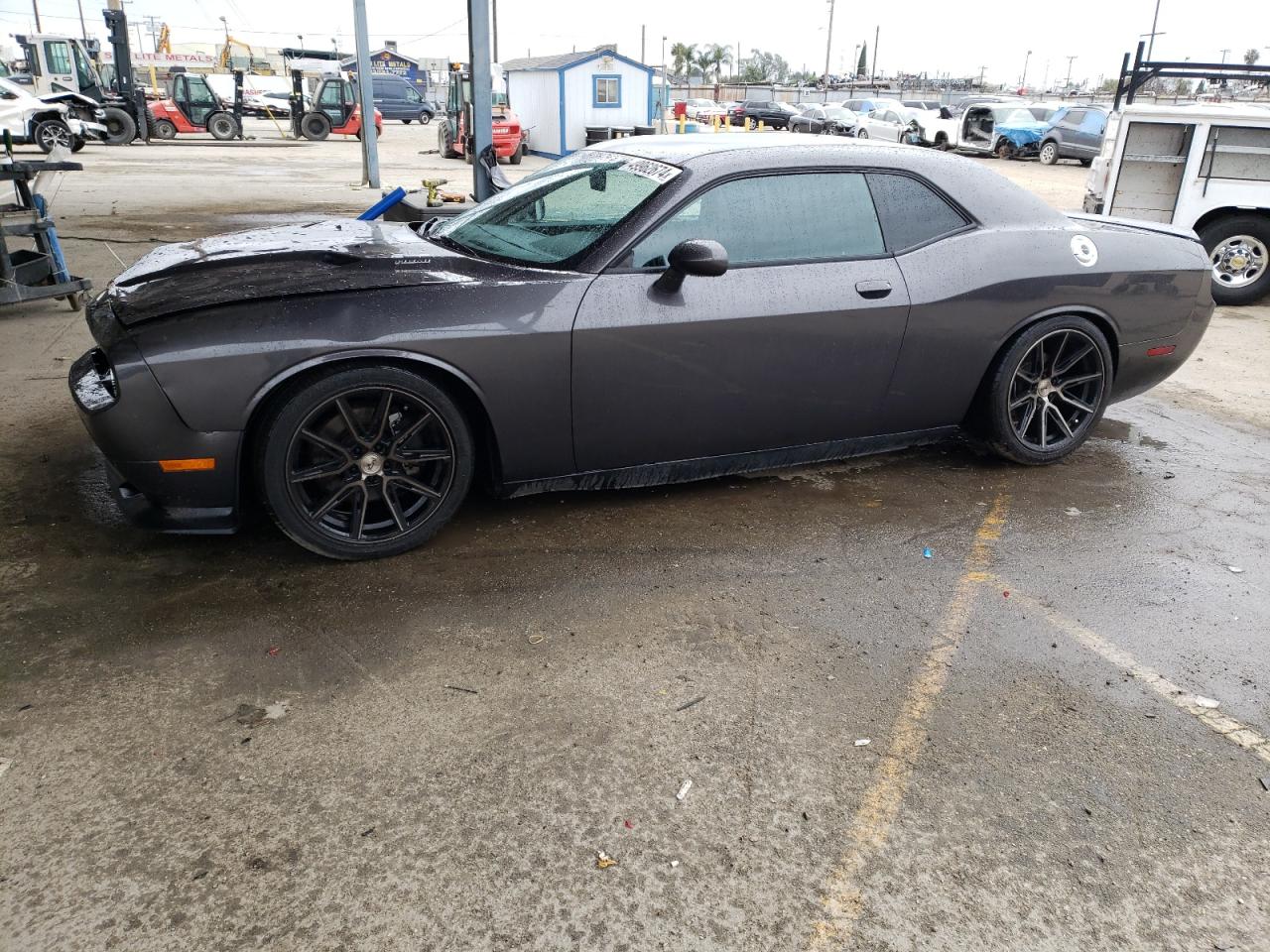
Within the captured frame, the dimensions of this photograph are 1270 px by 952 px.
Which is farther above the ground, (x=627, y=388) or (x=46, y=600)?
Result: (x=627, y=388)

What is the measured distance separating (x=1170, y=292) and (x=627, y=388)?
2.82 meters

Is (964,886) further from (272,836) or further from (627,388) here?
(627,388)

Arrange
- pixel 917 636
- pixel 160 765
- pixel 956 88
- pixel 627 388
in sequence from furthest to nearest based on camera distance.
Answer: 1. pixel 956 88
2. pixel 627 388
3. pixel 917 636
4. pixel 160 765

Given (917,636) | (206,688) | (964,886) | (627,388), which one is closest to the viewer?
(964,886)

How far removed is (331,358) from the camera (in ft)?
10.4

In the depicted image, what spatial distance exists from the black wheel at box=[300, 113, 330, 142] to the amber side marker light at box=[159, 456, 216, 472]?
31886mm

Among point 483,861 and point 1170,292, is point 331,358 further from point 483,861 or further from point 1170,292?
point 1170,292

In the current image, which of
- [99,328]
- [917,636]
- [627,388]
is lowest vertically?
[917,636]

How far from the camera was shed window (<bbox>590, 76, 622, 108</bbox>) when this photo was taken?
26328 mm

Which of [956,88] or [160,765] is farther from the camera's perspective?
[956,88]

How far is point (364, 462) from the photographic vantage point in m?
3.38

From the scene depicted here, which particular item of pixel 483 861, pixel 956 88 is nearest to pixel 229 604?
pixel 483 861

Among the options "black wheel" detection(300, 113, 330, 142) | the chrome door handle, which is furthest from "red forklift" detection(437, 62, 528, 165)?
the chrome door handle

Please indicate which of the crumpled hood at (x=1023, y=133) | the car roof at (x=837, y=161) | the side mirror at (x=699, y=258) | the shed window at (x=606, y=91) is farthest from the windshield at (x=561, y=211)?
the crumpled hood at (x=1023, y=133)
